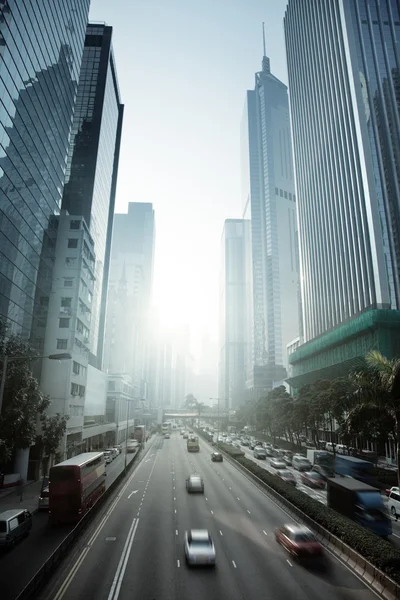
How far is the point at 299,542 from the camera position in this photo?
70.6 feet

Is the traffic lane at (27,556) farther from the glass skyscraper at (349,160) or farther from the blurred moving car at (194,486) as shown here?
the glass skyscraper at (349,160)

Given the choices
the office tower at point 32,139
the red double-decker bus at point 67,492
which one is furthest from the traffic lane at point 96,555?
the office tower at point 32,139

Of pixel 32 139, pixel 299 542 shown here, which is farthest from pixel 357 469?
pixel 32 139

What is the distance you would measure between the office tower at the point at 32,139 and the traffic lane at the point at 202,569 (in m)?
27.7

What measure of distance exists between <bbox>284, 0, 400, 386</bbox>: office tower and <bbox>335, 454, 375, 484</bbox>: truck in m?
36.5

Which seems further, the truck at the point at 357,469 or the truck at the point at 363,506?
the truck at the point at 357,469

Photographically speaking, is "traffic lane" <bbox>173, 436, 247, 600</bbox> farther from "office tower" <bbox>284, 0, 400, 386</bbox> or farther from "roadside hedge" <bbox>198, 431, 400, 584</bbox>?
"office tower" <bbox>284, 0, 400, 386</bbox>

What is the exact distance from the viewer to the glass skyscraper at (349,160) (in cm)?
9250

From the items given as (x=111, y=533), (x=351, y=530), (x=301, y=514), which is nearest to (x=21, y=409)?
(x=111, y=533)

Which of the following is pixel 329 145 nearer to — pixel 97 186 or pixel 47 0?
pixel 97 186

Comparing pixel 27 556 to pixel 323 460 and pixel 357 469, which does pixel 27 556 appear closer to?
pixel 357 469

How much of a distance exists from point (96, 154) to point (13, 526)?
9174 cm

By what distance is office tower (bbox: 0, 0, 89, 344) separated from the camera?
41750 mm

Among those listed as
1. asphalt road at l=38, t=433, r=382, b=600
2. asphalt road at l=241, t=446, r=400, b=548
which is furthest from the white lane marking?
asphalt road at l=241, t=446, r=400, b=548
